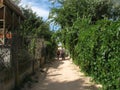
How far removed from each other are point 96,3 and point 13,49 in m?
16.7

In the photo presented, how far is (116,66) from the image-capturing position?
9.66 metres

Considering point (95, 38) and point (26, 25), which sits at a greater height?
point (26, 25)

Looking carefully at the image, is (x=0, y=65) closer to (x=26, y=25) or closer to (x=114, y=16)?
(x=114, y=16)

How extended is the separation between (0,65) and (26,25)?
28.5 metres

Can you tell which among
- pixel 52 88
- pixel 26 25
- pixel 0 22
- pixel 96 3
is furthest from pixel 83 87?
pixel 26 25

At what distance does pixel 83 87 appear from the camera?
1366cm

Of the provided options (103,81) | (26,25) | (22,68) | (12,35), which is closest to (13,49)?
(12,35)

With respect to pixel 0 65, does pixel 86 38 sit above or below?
above

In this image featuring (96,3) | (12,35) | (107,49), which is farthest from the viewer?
(96,3)

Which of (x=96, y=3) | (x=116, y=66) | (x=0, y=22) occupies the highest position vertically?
(x=96, y=3)

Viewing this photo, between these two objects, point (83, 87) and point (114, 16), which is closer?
point (83, 87)

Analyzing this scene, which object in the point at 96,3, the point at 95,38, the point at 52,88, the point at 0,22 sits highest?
the point at 96,3

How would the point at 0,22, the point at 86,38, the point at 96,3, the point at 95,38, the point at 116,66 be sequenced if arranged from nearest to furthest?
the point at 116,66 < the point at 95,38 < the point at 86,38 < the point at 0,22 < the point at 96,3

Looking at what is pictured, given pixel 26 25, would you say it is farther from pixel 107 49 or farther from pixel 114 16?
pixel 107 49
